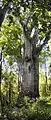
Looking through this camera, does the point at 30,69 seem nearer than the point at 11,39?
Yes

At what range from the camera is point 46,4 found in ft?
22.5

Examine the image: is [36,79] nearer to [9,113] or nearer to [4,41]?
[4,41]

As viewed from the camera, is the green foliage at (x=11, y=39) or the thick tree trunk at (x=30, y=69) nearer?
the thick tree trunk at (x=30, y=69)

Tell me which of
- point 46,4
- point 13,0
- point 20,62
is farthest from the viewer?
point 20,62

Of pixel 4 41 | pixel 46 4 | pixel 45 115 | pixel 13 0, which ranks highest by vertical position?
pixel 4 41

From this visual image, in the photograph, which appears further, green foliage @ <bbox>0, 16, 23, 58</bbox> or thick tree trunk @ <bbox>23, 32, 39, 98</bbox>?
green foliage @ <bbox>0, 16, 23, 58</bbox>

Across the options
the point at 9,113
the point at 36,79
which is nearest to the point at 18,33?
the point at 36,79

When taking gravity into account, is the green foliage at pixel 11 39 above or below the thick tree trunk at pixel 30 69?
above

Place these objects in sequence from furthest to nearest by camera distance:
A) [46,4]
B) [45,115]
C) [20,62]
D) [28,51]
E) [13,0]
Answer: [20,62]
[28,51]
[45,115]
[13,0]
[46,4]

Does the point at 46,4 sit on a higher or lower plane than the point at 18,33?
lower

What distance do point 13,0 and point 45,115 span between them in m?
5.94

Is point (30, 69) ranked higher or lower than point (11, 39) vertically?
lower

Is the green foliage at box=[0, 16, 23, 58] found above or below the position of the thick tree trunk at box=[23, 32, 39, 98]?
above

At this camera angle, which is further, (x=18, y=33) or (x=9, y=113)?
(x=18, y=33)
